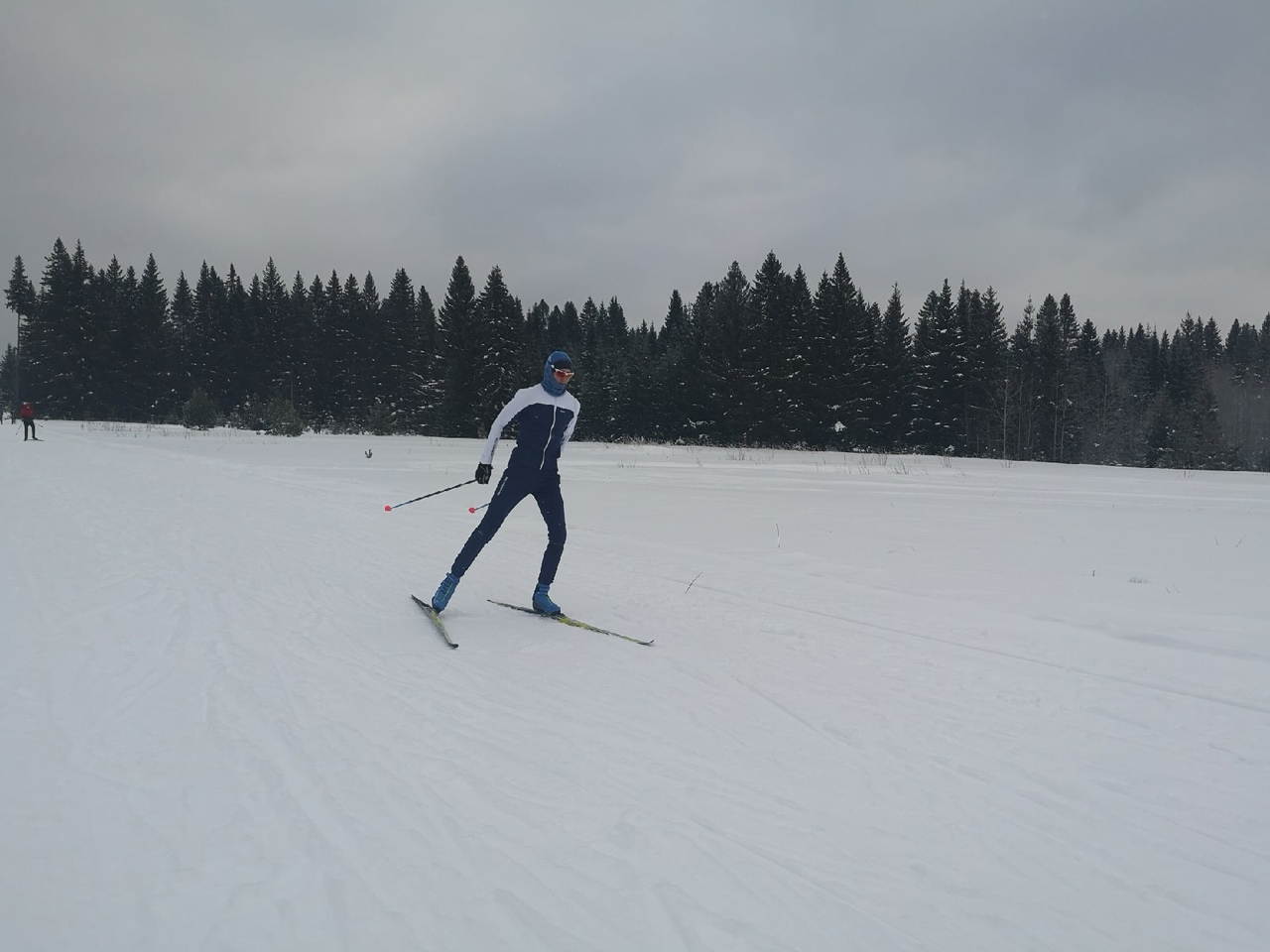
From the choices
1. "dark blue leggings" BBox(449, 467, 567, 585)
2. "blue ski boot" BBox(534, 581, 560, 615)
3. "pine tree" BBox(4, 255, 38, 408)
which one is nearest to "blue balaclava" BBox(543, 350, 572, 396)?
"dark blue leggings" BBox(449, 467, 567, 585)

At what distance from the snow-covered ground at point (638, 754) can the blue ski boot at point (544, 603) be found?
103mm

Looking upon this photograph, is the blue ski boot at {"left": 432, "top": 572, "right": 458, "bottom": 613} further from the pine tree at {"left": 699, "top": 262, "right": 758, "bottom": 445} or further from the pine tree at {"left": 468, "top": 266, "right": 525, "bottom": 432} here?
the pine tree at {"left": 468, "top": 266, "right": 525, "bottom": 432}

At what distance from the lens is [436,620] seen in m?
6.04

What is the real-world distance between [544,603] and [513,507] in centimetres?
85

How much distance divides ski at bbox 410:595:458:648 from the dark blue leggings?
0.37 m

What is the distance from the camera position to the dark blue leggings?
628cm

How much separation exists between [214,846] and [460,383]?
4987 cm

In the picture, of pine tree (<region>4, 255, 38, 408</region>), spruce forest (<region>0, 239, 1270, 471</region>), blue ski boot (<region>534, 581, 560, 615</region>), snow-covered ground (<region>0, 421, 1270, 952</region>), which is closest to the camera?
snow-covered ground (<region>0, 421, 1270, 952</region>)

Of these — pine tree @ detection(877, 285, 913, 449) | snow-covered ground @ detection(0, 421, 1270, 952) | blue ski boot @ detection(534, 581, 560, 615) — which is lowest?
snow-covered ground @ detection(0, 421, 1270, 952)

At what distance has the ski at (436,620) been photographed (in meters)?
5.59

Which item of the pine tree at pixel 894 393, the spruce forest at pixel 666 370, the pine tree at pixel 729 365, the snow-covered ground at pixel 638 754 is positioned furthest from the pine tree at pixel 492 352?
the snow-covered ground at pixel 638 754

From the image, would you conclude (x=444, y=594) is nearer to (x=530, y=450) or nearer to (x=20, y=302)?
(x=530, y=450)

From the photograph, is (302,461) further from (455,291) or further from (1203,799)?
(455,291)

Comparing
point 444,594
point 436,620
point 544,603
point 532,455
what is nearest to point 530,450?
point 532,455
